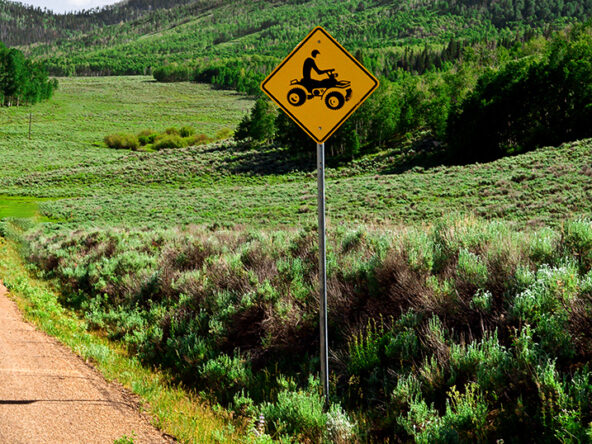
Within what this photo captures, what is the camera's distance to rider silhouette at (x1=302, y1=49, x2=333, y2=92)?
4695 millimetres

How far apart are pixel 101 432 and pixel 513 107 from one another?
187ft

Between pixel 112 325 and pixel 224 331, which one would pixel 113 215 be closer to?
pixel 112 325

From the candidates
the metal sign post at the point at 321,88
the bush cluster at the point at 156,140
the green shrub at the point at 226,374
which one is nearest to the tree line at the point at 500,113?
the bush cluster at the point at 156,140

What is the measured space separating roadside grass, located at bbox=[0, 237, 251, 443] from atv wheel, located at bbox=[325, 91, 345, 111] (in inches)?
133

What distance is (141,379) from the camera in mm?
5859

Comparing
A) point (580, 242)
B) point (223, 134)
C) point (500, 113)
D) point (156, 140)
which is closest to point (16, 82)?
point (156, 140)

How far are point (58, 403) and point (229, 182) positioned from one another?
55.9 m

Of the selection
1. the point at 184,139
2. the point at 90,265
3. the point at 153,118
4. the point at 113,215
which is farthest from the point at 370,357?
the point at 153,118

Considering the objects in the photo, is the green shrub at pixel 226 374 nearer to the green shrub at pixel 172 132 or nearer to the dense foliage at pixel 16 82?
the green shrub at pixel 172 132

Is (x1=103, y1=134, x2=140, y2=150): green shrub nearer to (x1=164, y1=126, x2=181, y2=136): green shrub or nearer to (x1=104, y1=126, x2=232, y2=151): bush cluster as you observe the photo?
(x1=104, y1=126, x2=232, y2=151): bush cluster

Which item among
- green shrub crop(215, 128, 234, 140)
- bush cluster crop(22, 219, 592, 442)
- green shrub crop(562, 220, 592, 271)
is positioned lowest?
bush cluster crop(22, 219, 592, 442)

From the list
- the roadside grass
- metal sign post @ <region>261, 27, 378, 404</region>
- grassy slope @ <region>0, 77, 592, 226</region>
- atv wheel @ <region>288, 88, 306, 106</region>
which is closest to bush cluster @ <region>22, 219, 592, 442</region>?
the roadside grass

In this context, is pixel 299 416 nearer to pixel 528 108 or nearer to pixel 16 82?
pixel 528 108

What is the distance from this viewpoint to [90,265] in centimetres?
1166
